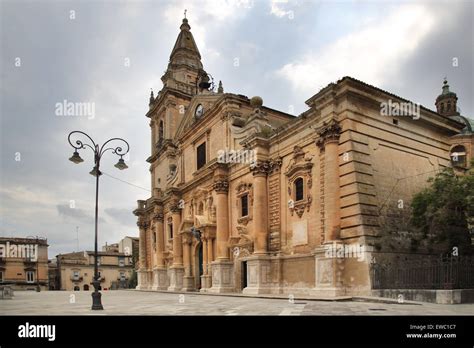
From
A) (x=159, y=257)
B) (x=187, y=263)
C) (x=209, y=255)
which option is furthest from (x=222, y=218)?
(x=159, y=257)

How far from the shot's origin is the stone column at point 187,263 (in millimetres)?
31258

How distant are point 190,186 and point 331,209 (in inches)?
633

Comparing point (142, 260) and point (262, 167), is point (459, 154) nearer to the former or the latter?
point (262, 167)

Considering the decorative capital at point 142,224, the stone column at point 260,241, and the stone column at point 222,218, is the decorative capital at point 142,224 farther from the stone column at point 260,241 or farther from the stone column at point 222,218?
the stone column at point 260,241

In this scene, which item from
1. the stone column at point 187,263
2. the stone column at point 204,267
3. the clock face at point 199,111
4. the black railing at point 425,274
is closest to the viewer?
the black railing at point 425,274

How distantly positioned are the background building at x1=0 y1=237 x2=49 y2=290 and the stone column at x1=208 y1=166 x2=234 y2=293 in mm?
44210

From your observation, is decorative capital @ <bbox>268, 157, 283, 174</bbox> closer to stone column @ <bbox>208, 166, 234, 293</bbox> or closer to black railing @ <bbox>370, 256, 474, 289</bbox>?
stone column @ <bbox>208, 166, 234, 293</bbox>

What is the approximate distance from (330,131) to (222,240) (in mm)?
10910

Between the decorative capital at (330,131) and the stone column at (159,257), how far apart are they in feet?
73.5

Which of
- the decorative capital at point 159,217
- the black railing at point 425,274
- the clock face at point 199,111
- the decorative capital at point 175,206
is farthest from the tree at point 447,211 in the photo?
the decorative capital at point 159,217

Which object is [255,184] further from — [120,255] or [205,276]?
[120,255]

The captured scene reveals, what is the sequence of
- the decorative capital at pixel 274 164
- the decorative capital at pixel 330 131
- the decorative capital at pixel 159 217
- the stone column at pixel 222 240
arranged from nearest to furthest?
the decorative capital at pixel 330 131 → the decorative capital at pixel 274 164 → the stone column at pixel 222 240 → the decorative capital at pixel 159 217

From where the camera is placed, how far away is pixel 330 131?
18.7 meters
